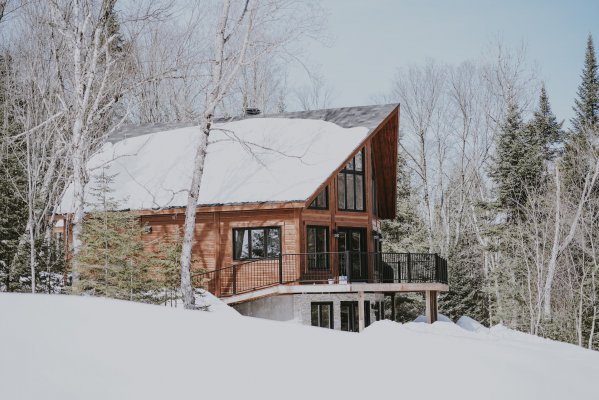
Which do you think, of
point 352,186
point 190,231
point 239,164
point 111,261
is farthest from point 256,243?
point 111,261

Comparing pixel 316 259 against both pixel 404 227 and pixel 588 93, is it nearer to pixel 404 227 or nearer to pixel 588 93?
pixel 404 227

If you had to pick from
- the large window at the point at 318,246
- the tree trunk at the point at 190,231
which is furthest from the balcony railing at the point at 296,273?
the tree trunk at the point at 190,231

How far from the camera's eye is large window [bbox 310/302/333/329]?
20500mm

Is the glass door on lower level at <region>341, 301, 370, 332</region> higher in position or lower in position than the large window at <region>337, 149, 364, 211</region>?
lower

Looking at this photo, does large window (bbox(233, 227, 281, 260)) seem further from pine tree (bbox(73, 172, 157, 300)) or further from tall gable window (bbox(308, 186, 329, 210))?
pine tree (bbox(73, 172, 157, 300))

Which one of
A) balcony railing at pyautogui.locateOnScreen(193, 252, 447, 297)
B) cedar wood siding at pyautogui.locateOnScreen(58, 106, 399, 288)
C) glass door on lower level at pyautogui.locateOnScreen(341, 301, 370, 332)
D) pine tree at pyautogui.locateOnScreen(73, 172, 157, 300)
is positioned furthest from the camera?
glass door on lower level at pyautogui.locateOnScreen(341, 301, 370, 332)

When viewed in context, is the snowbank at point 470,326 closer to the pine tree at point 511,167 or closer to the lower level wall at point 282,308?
the pine tree at point 511,167

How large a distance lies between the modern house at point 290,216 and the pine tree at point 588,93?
23.3m

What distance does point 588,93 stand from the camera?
4216 centimetres

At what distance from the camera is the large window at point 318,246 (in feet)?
66.2

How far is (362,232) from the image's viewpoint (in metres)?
22.2

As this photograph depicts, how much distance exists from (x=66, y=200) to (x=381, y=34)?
56.6 ft

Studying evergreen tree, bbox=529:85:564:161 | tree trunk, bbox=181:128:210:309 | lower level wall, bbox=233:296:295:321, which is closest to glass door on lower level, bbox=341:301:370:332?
lower level wall, bbox=233:296:295:321

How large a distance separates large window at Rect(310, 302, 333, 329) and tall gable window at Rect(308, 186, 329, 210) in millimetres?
3032
